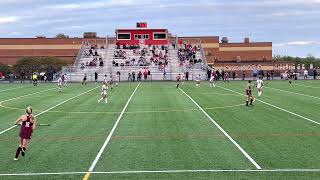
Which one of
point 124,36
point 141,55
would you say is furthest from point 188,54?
point 124,36

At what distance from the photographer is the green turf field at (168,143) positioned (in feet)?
47.8

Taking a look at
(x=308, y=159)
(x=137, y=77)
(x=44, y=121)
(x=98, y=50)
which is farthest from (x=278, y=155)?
(x=98, y=50)

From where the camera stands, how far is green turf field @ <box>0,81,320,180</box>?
573 inches

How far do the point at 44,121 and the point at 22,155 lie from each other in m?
9.51

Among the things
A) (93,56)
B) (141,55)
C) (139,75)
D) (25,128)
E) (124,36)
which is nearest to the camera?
(25,128)

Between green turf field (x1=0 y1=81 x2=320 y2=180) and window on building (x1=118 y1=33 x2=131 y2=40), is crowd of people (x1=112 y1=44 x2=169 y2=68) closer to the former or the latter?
window on building (x1=118 y1=33 x2=131 y2=40)

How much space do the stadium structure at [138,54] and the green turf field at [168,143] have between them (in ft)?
154

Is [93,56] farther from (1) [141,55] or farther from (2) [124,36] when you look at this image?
(2) [124,36]

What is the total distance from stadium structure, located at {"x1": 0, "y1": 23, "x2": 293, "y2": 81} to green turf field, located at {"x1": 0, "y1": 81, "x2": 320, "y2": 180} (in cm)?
4685

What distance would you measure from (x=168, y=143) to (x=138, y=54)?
69.3 m

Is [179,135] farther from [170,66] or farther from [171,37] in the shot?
[171,37]

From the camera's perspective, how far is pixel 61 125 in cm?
2467

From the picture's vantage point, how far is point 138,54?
88.0m

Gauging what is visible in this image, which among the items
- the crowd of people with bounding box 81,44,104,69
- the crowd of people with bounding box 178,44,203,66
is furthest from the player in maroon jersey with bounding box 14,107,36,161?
the crowd of people with bounding box 178,44,203,66
